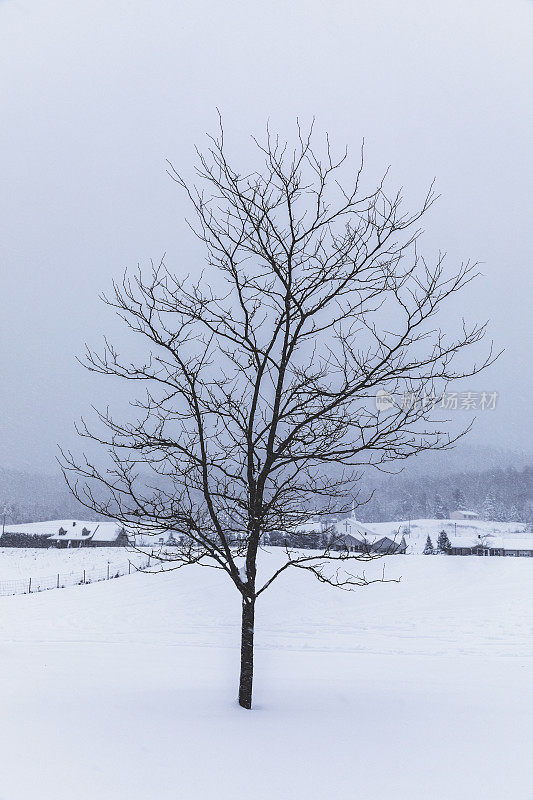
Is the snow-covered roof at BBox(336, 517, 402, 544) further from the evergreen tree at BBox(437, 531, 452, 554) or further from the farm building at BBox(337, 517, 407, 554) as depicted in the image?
the evergreen tree at BBox(437, 531, 452, 554)

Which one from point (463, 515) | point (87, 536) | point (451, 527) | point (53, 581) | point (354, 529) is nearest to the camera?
point (354, 529)

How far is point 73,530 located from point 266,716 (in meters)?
58.0

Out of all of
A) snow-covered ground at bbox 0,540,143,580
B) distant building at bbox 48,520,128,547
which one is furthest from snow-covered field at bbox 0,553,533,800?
distant building at bbox 48,520,128,547

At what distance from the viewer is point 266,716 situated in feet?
20.1

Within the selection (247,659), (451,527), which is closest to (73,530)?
(451,527)

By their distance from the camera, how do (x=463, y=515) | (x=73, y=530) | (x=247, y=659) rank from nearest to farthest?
1. (x=247, y=659)
2. (x=73, y=530)
3. (x=463, y=515)

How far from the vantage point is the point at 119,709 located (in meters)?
6.22

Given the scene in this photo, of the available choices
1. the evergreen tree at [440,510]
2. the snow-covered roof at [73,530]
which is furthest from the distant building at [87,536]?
the evergreen tree at [440,510]

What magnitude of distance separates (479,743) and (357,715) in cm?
130

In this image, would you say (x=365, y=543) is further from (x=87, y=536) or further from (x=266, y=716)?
(x=87, y=536)

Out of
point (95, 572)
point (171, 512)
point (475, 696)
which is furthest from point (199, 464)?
point (95, 572)

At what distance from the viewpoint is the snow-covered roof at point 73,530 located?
5791 cm

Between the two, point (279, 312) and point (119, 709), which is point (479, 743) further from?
point (279, 312)

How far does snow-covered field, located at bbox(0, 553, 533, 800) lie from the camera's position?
179 inches
